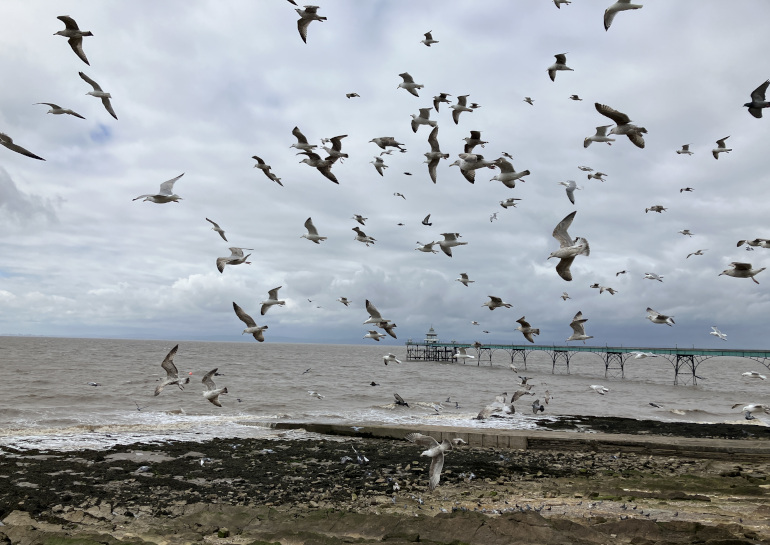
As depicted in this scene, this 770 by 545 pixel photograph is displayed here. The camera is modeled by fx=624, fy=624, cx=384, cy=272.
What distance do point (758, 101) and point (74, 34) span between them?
14006mm

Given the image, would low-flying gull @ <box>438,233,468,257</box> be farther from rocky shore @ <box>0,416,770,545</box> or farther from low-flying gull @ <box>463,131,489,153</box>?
rocky shore @ <box>0,416,770,545</box>

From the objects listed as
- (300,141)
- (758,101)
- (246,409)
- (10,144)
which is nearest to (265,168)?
(300,141)

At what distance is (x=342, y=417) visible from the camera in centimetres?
3125

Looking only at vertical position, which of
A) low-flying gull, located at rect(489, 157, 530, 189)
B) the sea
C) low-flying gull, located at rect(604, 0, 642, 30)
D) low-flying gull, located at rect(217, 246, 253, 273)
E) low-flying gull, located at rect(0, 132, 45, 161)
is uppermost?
low-flying gull, located at rect(604, 0, 642, 30)

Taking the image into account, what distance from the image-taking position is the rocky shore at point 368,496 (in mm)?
9742

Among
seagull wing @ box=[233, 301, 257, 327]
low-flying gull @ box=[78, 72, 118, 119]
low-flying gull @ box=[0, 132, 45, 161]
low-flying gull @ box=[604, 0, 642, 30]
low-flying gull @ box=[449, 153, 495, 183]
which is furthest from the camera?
seagull wing @ box=[233, 301, 257, 327]

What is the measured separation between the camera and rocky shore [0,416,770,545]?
9742 mm

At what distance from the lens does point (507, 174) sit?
1432cm

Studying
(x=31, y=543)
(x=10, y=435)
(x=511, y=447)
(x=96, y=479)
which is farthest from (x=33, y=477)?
(x=511, y=447)

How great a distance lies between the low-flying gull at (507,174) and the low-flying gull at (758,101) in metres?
4.86

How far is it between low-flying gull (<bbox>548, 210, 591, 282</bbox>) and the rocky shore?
406 centimetres

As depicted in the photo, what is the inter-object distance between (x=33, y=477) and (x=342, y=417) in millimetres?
17572

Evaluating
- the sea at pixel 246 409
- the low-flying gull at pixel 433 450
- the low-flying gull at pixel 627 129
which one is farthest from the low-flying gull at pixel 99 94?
the sea at pixel 246 409

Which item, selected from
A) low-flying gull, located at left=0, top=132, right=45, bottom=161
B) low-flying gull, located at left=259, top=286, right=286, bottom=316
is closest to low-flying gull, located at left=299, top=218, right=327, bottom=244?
low-flying gull, located at left=259, top=286, right=286, bottom=316
